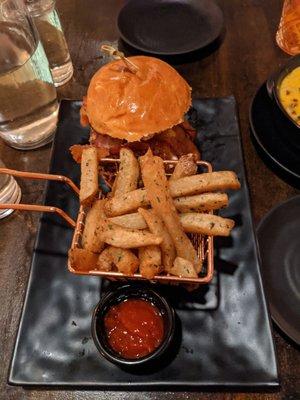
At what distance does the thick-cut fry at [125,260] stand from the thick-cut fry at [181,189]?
19cm

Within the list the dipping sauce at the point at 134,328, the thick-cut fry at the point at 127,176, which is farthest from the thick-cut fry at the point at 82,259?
the thick-cut fry at the point at 127,176

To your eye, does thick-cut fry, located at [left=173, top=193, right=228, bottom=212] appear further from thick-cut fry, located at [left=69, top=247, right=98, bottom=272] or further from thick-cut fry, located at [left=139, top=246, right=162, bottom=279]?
thick-cut fry, located at [left=69, top=247, right=98, bottom=272]

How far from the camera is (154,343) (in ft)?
5.59

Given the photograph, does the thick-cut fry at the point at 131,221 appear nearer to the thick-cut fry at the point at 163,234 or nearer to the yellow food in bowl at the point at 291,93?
the thick-cut fry at the point at 163,234

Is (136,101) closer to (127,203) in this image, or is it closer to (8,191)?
(127,203)

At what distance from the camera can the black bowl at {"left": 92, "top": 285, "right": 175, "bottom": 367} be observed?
63.9 inches

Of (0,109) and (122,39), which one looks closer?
(0,109)

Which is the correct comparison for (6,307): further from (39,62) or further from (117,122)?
(39,62)

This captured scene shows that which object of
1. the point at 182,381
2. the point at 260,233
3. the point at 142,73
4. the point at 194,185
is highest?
the point at 142,73

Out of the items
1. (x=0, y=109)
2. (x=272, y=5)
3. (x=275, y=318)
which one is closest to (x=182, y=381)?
(x=275, y=318)

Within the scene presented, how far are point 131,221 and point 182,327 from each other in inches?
22.7

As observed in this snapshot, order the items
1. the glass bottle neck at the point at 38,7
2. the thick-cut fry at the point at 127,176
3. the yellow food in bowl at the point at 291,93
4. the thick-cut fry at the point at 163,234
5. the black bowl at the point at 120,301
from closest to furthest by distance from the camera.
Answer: the black bowl at the point at 120,301 < the thick-cut fry at the point at 163,234 < the thick-cut fry at the point at 127,176 < the yellow food in bowl at the point at 291,93 < the glass bottle neck at the point at 38,7

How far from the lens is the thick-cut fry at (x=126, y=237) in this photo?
1.67m

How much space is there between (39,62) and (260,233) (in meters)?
1.72
